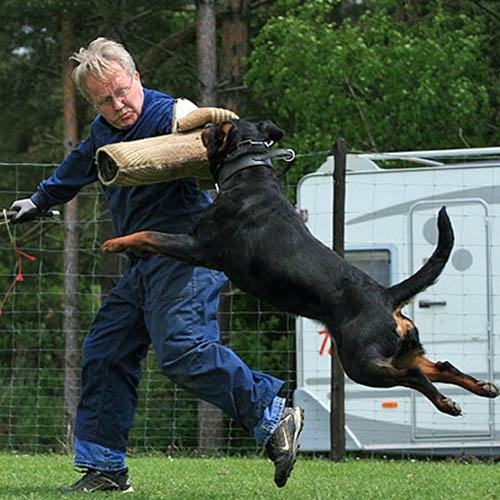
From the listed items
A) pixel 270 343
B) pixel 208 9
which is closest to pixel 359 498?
pixel 270 343

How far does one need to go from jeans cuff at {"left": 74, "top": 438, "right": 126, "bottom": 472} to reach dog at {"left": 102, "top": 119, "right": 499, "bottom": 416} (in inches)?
38.7

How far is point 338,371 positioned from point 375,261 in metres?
1.60

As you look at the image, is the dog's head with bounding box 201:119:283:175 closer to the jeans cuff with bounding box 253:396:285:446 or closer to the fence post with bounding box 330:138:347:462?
the jeans cuff with bounding box 253:396:285:446

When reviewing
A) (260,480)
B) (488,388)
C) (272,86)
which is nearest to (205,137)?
(488,388)

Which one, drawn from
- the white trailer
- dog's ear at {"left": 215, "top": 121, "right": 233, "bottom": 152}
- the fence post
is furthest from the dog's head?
the white trailer

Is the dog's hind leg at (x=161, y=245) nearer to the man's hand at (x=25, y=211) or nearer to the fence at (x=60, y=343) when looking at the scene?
the man's hand at (x=25, y=211)

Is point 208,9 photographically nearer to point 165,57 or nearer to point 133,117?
point 165,57

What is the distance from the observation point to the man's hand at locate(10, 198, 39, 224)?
5.05 meters

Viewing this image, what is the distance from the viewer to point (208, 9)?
14.4 m

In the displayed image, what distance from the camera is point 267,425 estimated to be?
4.52 m

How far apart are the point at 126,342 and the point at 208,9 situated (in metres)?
10.3

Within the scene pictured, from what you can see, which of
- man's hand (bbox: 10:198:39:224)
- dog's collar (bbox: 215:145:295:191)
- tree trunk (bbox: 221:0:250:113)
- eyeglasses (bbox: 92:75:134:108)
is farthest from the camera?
tree trunk (bbox: 221:0:250:113)

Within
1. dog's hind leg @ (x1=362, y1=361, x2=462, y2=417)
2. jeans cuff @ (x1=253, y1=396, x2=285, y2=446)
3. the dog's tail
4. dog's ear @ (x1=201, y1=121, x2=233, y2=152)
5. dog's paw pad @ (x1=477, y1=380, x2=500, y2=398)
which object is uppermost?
dog's ear @ (x1=201, y1=121, x2=233, y2=152)

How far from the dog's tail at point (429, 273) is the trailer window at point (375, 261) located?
4.72 metres
